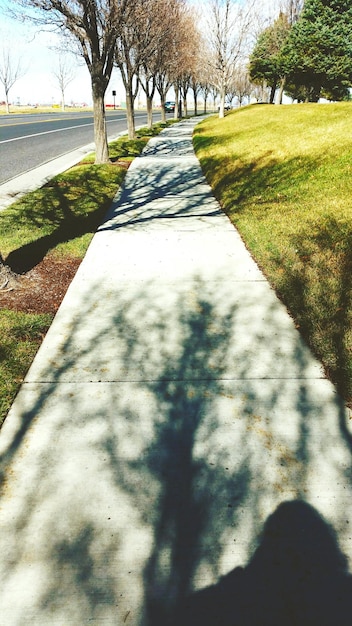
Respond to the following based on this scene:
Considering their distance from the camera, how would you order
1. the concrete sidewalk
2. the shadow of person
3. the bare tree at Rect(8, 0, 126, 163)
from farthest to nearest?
the bare tree at Rect(8, 0, 126, 163) < the concrete sidewalk < the shadow of person

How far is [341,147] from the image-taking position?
10.7 meters

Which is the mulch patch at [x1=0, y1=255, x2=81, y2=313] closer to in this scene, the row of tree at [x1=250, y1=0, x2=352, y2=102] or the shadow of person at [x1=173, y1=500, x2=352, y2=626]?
the shadow of person at [x1=173, y1=500, x2=352, y2=626]

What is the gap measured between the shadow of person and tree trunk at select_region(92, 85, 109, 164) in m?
13.1

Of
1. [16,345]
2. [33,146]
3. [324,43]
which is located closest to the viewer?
[16,345]

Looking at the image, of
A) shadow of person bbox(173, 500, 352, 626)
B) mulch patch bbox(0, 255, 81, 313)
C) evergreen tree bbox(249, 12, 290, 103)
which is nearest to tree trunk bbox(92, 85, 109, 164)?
mulch patch bbox(0, 255, 81, 313)

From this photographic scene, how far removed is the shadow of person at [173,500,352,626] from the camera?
1.97 meters

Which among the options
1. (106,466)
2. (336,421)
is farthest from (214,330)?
(106,466)

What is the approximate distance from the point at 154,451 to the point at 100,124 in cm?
1239

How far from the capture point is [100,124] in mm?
13078

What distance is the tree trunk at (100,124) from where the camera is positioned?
12.8 meters

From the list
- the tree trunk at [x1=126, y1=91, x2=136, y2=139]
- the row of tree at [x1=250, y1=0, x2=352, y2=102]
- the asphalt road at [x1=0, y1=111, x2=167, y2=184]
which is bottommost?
the asphalt road at [x1=0, y1=111, x2=167, y2=184]

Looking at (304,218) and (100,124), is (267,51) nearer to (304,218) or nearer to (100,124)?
(100,124)

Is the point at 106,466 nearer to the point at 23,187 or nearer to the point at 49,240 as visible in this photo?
the point at 49,240

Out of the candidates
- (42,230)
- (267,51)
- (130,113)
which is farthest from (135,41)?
(267,51)
